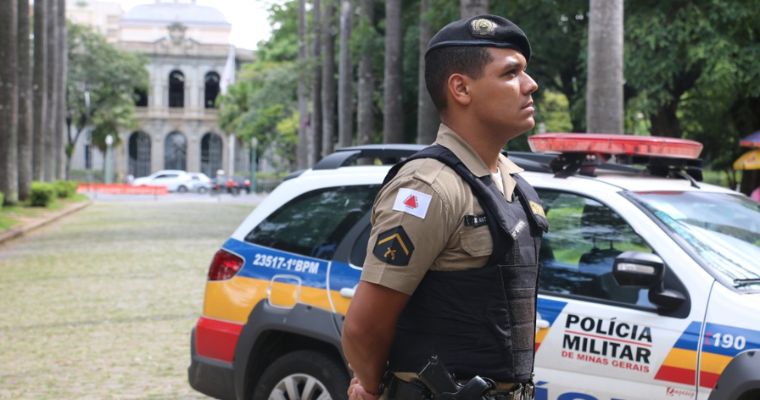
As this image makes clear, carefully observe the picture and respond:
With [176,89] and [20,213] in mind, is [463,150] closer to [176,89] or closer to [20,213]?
[20,213]

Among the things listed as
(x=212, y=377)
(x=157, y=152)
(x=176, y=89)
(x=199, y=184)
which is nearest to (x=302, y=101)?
(x=199, y=184)

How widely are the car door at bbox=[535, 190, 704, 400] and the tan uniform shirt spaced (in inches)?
79.9

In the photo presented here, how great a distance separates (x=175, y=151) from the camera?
10731 cm

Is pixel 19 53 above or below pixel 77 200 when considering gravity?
above

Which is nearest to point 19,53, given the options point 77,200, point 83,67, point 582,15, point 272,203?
point 77,200

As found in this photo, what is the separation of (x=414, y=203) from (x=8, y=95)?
28.2 metres

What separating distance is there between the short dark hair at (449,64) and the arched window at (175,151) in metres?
105

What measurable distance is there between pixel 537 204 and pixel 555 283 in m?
2.04

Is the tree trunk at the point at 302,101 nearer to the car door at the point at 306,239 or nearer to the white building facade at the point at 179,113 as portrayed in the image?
the car door at the point at 306,239

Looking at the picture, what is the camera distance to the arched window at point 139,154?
341ft

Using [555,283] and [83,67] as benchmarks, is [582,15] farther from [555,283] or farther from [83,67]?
[83,67]

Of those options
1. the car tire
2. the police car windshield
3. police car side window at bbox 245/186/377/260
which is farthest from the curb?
the police car windshield

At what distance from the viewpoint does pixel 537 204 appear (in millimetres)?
3215

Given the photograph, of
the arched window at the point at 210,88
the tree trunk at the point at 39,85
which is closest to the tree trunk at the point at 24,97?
the tree trunk at the point at 39,85
